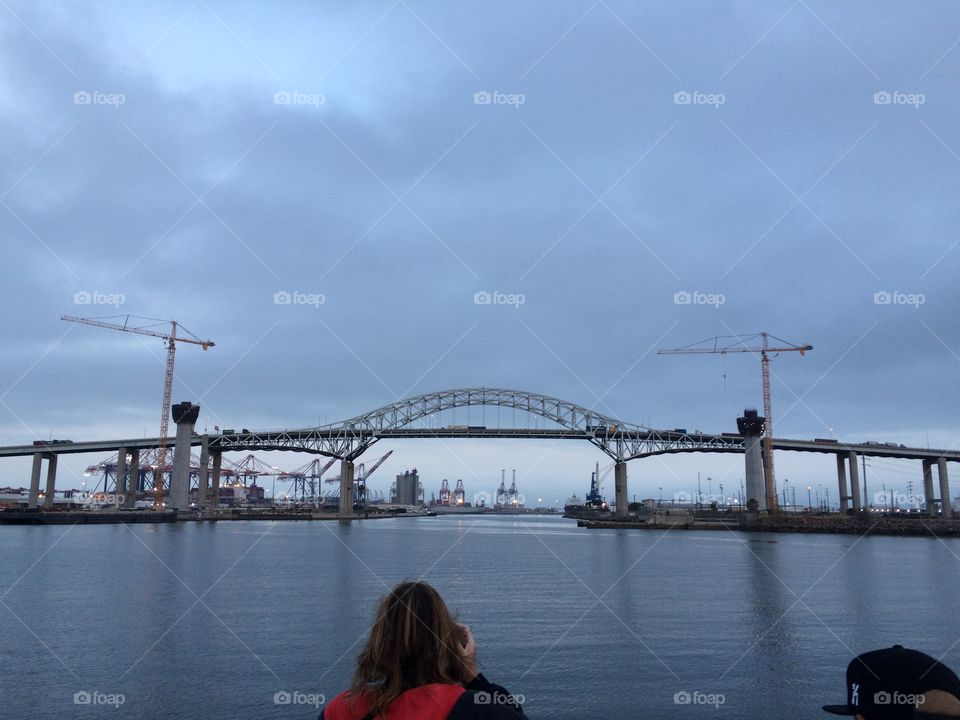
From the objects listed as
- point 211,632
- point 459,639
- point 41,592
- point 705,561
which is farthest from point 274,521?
point 459,639

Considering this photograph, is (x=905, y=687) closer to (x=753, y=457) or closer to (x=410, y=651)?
(x=410, y=651)

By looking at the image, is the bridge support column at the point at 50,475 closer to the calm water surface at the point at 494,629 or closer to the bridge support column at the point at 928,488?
the calm water surface at the point at 494,629

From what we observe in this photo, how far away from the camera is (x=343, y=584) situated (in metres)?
40.7

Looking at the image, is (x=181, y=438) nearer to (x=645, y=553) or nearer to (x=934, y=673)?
(x=645, y=553)

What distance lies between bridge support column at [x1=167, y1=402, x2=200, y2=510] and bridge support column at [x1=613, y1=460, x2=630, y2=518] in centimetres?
8098

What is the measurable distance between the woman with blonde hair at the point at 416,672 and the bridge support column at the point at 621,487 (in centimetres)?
14853

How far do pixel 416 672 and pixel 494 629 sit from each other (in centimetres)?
2507

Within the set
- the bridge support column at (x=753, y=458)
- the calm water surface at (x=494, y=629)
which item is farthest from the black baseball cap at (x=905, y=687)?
the bridge support column at (x=753, y=458)

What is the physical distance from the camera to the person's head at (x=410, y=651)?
3.36 m

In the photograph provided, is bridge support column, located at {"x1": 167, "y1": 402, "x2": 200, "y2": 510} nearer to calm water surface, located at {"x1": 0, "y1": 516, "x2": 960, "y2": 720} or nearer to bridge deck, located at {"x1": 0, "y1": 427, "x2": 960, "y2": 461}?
bridge deck, located at {"x1": 0, "y1": 427, "x2": 960, "y2": 461}

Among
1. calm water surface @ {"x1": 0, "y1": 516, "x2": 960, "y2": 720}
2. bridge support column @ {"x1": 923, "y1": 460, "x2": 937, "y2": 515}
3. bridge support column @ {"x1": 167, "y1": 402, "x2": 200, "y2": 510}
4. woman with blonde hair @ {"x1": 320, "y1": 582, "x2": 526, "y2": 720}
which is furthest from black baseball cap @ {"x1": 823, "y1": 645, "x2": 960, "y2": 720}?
bridge support column @ {"x1": 923, "y1": 460, "x2": 937, "y2": 515}

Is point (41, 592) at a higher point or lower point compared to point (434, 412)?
lower

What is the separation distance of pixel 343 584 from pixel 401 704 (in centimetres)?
3957

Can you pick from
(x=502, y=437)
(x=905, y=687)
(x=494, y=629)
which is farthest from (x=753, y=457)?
(x=905, y=687)
